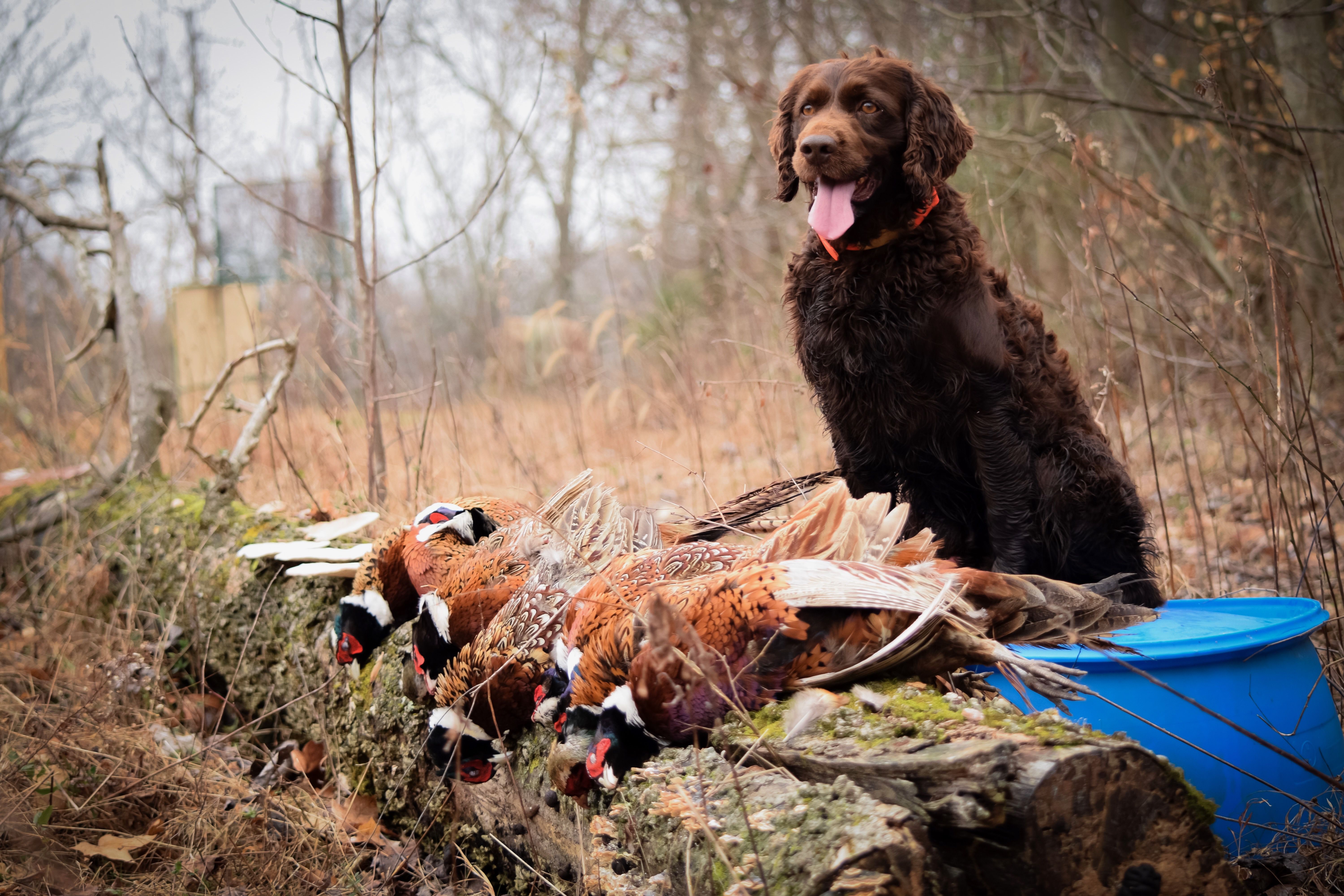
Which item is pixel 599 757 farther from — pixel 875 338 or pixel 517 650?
pixel 875 338

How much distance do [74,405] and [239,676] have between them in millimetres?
6692

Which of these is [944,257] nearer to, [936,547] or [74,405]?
[936,547]

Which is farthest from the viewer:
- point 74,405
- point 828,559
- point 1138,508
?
point 74,405

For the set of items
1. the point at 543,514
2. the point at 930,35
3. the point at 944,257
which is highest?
the point at 930,35

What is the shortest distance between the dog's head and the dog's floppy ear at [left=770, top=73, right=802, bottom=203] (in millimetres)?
122

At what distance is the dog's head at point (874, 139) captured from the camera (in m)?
1.83

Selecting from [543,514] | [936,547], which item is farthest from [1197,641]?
[543,514]

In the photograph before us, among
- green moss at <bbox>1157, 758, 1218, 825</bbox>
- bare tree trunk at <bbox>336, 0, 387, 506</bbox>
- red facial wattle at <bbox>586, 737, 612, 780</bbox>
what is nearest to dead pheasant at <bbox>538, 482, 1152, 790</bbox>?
red facial wattle at <bbox>586, 737, 612, 780</bbox>

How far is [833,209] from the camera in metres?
1.87

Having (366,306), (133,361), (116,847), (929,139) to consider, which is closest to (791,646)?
(929,139)

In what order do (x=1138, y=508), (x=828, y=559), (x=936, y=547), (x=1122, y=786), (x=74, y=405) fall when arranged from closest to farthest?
(x=1122, y=786)
(x=828, y=559)
(x=936, y=547)
(x=1138, y=508)
(x=74, y=405)

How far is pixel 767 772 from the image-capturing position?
50.1 inches

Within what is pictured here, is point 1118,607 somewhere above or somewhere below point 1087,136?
below

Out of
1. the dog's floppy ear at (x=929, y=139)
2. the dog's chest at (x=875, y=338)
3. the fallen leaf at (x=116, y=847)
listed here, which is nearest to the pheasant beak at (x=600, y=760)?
the dog's chest at (x=875, y=338)
